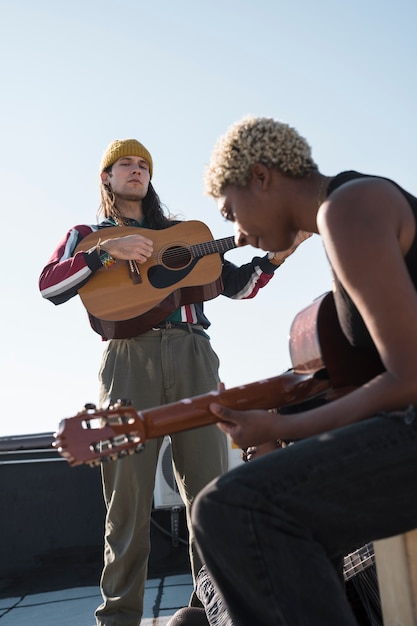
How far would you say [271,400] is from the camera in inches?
76.0

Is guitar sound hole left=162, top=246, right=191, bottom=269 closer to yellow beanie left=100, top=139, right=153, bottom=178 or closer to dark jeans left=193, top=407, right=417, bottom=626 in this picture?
yellow beanie left=100, top=139, right=153, bottom=178

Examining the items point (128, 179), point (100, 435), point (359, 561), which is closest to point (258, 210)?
point (100, 435)

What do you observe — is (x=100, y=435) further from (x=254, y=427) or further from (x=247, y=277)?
(x=247, y=277)

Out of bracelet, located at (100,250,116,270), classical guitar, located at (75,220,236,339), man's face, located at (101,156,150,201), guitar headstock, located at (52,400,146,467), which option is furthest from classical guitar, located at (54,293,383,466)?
man's face, located at (101,156,150,201)

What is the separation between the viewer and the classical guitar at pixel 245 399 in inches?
68.6

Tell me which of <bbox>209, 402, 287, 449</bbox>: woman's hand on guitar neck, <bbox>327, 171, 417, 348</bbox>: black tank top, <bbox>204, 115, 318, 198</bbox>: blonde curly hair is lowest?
<bbox>209, 402, 287, 449</bbox>: woman's hand on guitar neck

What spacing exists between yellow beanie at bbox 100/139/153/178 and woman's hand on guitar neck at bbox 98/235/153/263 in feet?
1.45

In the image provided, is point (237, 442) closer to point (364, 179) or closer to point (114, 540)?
point (364, 179)

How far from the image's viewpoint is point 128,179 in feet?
11.6

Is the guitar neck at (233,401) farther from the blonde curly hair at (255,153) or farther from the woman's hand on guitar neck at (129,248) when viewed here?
the woman's hand on guitar neck at (129,248)

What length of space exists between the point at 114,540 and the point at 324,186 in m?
1.79

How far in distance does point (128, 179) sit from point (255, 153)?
1.77 meters

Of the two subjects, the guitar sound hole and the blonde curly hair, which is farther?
the guitar sound hole

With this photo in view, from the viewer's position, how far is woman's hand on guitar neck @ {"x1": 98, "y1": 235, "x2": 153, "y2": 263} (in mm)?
3311
